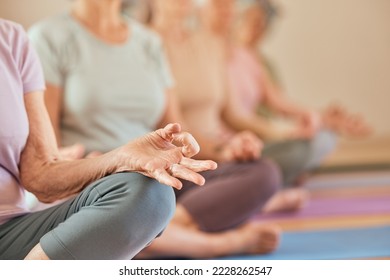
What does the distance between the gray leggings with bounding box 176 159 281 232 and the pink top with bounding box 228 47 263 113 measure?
2.76ft

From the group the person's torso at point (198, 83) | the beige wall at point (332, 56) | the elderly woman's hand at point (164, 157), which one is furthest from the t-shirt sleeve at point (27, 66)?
the beige wall at point (332, 56)

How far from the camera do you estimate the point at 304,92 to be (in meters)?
3.55

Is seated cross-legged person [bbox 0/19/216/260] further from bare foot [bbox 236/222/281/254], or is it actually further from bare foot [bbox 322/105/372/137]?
bare foot [bbox 322/105/372/137]

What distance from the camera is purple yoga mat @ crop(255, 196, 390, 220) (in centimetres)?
189

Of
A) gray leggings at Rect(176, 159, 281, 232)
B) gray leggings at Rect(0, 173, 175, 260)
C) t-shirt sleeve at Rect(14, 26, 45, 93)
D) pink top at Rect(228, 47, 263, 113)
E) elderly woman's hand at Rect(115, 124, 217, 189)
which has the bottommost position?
gray leggings at Rect(0, 173, 175, 260)

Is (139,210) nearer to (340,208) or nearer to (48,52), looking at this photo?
(48,52)

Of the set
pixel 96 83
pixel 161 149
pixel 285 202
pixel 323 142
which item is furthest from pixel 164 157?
pixel 323 142

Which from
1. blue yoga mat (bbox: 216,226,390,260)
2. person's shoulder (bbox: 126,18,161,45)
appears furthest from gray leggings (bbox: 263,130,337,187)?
person's shoulder (bbox: 126,18,161,45)

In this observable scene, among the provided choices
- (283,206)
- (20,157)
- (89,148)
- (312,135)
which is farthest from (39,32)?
(312,135)

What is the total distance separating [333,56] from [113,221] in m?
2.90

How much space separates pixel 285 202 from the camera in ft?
6.46

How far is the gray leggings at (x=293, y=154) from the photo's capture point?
82.7 inches
